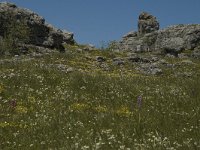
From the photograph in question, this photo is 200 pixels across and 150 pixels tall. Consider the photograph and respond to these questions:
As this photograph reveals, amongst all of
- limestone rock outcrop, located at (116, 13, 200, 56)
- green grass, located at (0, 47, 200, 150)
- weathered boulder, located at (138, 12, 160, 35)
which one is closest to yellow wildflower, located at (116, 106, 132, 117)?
green grass, located at (0, 47, 200, 150)

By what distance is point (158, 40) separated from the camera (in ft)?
230

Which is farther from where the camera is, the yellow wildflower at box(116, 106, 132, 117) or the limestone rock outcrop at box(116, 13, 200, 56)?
the limestone rock outcrop at box(116, 13, 200, 56)

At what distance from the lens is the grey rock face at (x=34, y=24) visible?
44.3 metres

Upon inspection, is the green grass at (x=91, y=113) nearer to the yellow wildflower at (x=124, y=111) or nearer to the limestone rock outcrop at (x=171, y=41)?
the yellow wildflower at (x=124, y=111)

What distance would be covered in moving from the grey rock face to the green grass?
1849 centimetres

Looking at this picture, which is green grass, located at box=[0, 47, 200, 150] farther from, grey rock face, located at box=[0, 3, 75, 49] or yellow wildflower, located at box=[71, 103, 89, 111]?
grey rock face, located at box=[0, 3, 75, 49]

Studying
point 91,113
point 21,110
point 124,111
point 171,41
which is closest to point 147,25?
point 171,41

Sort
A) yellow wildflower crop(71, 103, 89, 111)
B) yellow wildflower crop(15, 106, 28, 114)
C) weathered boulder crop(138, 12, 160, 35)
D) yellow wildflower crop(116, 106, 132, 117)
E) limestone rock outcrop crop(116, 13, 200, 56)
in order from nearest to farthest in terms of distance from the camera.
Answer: yellow wildflower crop(116, 106, 132, 117) → yellow wildflower crop(15, 106, 28, 114) → yellow wildflower crop(71, 103, 89, 111) → limestone rock outcrop crop(116, 13, 200, 56) → weathered boulder crop(138, 12, 160, 35)

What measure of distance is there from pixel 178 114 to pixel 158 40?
181ft

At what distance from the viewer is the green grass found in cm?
1202

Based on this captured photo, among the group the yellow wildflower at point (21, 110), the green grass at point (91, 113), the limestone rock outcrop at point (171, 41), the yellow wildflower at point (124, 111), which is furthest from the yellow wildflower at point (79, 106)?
the limestone rock outcrop at point (171, 41)

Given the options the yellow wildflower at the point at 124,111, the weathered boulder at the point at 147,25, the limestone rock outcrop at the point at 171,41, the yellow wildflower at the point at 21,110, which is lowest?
the yellow wildflower at the point at 21,110

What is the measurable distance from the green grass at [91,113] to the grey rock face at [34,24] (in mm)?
18486

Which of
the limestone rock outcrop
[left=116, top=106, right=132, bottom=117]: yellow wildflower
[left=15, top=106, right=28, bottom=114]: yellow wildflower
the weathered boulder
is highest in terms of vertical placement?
the weathered boulder
